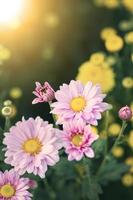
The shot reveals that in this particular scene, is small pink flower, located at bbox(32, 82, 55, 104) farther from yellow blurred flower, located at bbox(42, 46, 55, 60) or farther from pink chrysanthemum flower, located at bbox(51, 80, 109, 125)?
yellow blurred flower, located at bbox(42, 46, 55, 60)

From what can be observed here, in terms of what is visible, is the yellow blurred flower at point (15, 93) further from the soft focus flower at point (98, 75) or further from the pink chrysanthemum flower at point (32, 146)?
the pink chrysanthemum flower at point (32, 146)

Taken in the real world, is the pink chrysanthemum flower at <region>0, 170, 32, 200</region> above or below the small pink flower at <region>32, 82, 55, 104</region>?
below

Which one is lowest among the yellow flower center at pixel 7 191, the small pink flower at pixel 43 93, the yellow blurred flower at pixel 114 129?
the yellow flower center at pixel 7 191

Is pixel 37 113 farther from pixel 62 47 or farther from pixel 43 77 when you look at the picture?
pixel 62 47

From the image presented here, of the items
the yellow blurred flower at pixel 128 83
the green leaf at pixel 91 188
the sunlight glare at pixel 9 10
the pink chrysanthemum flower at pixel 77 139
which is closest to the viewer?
the pink chrysanthemum flower at pixel 77 139

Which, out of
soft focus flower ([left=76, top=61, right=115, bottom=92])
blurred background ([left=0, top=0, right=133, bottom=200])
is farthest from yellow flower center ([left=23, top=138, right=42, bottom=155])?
blurred background ([left=0, top=0, right=133, bottom=200])

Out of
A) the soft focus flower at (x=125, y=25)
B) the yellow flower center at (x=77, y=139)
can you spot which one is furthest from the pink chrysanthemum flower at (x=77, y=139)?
the soft focus flower at (x=125, y=25)
